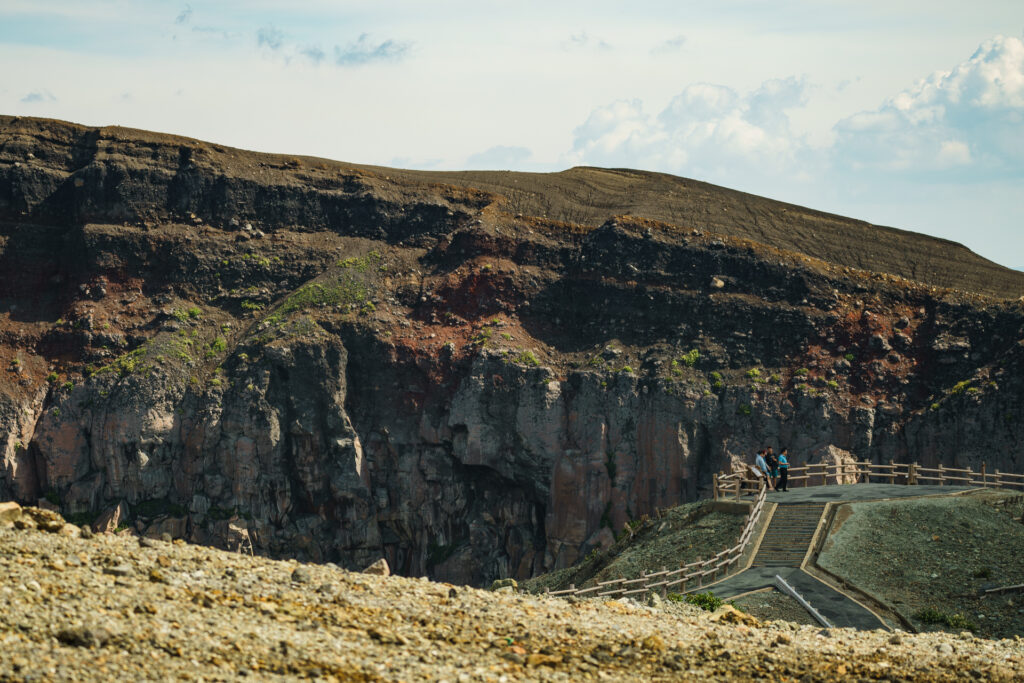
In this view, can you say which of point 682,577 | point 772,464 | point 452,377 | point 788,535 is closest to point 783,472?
point 772,464

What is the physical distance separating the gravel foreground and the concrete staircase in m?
9.17

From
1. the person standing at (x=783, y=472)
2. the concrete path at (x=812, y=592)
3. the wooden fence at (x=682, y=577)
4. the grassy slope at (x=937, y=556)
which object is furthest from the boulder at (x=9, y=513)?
the person standing at (x=783, y=472)

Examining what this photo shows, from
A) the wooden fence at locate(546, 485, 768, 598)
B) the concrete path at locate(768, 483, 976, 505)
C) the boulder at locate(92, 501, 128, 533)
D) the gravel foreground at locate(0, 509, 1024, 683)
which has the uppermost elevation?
the concrete path at locate(768, 483, 976, 505)

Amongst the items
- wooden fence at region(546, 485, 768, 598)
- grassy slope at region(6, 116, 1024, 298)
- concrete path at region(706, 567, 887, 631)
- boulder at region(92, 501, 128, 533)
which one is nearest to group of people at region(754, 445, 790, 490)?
wooden fence at region(546, 485, 768, 598)

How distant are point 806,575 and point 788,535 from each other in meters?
3.12

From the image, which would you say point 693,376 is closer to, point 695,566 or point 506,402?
point 506,402

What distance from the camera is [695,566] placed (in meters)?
32.7

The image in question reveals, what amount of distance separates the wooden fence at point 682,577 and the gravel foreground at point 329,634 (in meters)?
5.94

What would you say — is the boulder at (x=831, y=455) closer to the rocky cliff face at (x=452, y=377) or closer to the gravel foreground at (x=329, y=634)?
the rocky cliff face at (x=452, y=377)

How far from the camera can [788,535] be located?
35.1m

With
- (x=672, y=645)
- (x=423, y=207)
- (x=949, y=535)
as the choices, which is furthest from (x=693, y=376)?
(x=672, y=645)

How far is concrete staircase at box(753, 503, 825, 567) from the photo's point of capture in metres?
33.5

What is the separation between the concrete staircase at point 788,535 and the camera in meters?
33.5

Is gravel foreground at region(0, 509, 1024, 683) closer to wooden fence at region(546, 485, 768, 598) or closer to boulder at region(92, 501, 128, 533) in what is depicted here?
wooden fence at region(546, 485, 768, 598)
